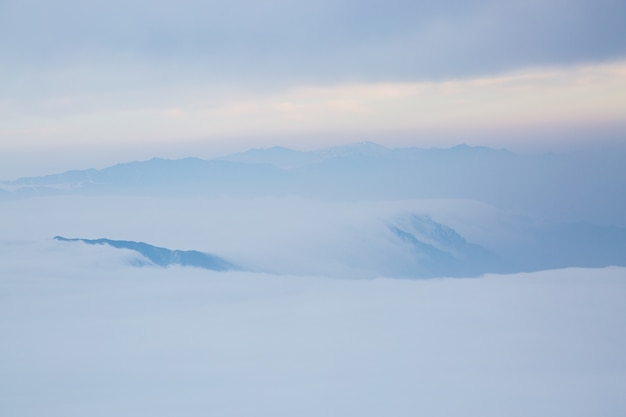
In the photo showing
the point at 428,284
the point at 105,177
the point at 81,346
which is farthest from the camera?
the point at 105,177

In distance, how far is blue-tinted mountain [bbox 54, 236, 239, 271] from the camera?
169ft

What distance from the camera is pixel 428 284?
2917cm

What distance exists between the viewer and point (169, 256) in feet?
179

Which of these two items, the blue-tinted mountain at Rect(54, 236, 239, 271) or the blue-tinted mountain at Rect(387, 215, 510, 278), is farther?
the blue-tinted mountain at Rect(387, 215, 510, 278)

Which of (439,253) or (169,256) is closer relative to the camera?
(169,256)

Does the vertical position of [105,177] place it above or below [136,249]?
above

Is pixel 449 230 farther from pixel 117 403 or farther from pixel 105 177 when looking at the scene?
pixel 117 403

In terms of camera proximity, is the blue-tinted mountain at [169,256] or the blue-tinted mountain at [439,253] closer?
the blue-tinted mountain at [169,256]

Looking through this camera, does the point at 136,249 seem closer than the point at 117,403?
No

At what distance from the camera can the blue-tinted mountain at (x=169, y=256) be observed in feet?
169

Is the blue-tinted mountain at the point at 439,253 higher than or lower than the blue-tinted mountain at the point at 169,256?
higher

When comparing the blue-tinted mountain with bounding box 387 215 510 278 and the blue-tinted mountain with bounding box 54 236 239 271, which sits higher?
the blue-tinted mountain with bounding box 387 215 510 278

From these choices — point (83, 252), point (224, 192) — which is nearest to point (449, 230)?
point (224, 192)

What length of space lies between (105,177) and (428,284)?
327 ft
